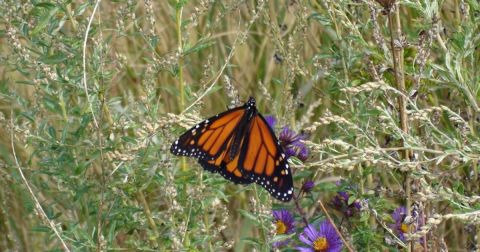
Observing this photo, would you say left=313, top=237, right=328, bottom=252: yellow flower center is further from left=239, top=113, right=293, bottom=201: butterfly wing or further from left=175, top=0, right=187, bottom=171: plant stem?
left=175, top=0, right=187, bottom=171: plant stem

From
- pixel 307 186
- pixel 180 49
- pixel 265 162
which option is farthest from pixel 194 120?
pixel 307 186

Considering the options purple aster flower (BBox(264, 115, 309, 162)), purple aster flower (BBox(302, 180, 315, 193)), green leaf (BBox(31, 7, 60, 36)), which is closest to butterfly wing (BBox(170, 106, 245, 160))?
purple aster flower (BBox(264, 115, 309, 162))

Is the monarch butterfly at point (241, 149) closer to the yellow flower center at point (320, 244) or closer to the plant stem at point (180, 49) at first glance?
the plant stem at point (180, 49)

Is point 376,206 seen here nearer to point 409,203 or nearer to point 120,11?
point 409,203

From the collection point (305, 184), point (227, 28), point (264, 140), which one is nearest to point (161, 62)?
point (264, 140)

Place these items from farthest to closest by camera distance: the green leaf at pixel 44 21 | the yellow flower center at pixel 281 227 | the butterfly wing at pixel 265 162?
1. the yellow flower center at pixel 281 227
2. the green leaf at pixel 44 21
3. the butterfly wing at pixel 265 162

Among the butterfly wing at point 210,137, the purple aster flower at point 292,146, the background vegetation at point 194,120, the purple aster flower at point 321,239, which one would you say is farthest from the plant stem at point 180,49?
the purple aster flower at point 321,239
